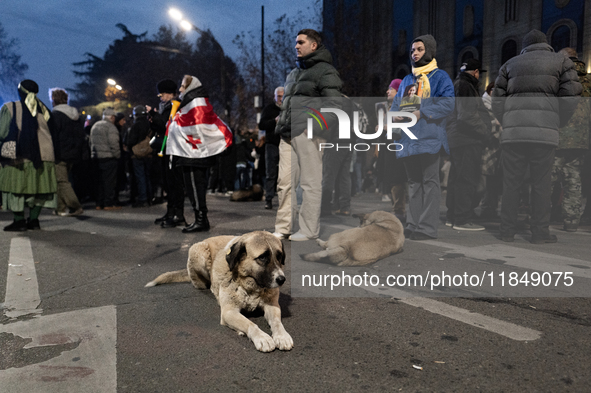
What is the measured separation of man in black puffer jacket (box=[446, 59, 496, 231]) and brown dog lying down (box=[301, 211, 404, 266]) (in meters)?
2.24

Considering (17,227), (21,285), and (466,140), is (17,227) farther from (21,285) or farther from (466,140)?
(466,140)

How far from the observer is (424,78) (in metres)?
5.75

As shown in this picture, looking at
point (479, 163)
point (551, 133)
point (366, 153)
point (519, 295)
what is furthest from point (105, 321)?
point (366, 153)

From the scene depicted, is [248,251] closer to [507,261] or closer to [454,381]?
[454,381]

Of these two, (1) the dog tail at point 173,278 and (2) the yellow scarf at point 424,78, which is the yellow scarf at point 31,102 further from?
(2) the yellow scarf at point 424,78

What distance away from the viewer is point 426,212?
6020 mm

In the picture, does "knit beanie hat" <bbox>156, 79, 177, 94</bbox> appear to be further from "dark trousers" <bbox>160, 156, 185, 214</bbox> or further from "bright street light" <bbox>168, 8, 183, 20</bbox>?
"bright street light" <bbox>168, 8, 183, 20</bbox>

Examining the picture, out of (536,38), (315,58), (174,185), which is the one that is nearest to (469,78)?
(536,38)

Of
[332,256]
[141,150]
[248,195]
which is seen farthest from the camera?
[248,195]

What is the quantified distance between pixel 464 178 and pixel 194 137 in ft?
13.1

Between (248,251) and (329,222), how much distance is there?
4697 millimetres

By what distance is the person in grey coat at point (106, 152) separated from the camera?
32.9ft

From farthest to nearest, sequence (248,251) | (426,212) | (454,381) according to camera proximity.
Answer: (426,212), (248,251), (454,381)

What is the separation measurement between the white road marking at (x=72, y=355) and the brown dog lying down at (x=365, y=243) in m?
2.13
